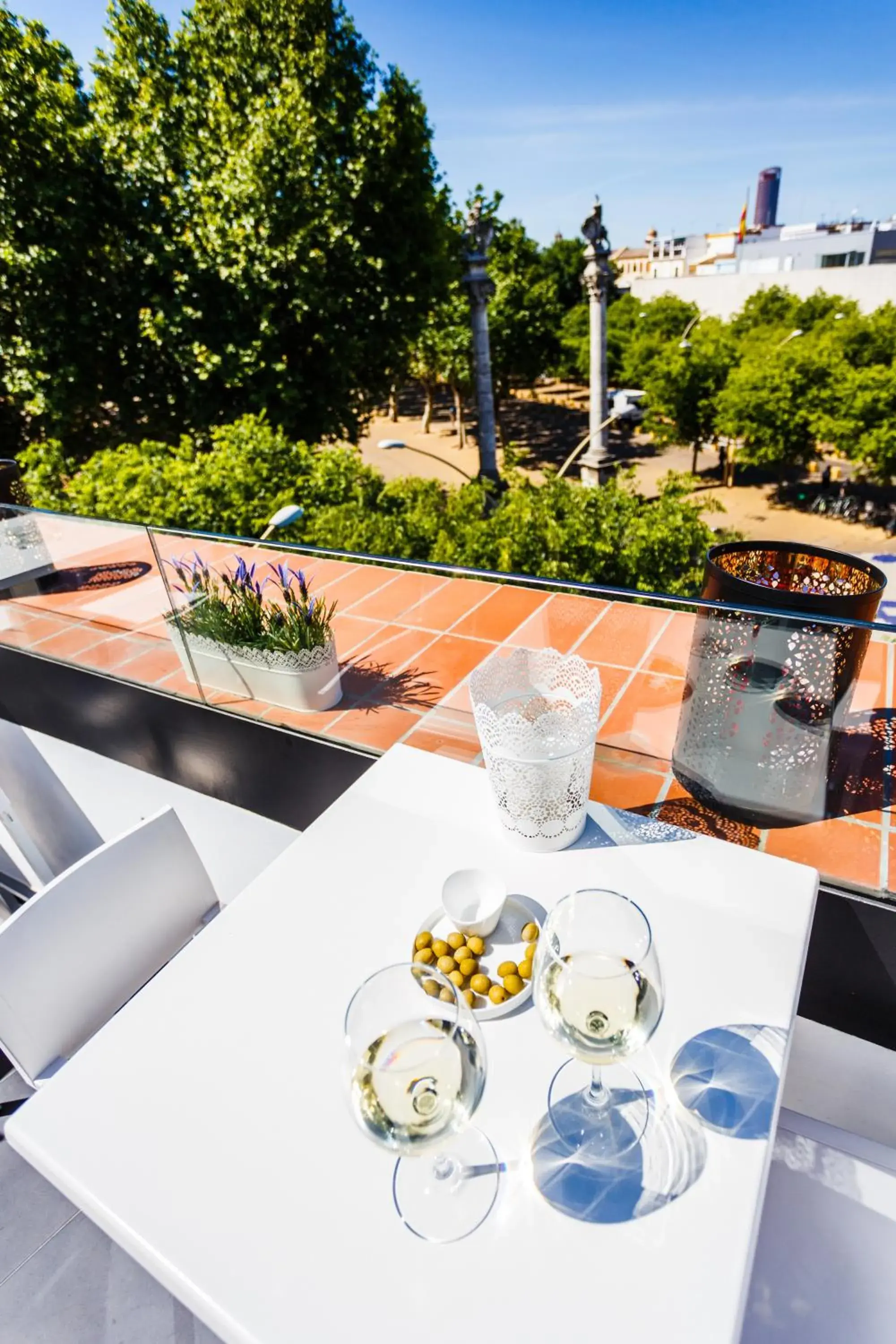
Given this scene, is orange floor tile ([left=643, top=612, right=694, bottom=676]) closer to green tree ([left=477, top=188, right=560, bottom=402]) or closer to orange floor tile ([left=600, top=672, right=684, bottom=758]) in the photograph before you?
orange floor tile ([left=600, top=672, right=684, bottom=758])

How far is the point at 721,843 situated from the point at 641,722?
0.80 meters

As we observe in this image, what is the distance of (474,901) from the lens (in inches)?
52.7

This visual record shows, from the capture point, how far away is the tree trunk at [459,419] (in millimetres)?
24672

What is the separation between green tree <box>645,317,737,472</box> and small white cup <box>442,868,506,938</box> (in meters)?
23.5

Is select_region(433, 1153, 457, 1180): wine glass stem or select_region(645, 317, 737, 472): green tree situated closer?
select_region(433, 1153, 457, 1180): wine glass stem

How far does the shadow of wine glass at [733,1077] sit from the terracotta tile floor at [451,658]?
792 mm

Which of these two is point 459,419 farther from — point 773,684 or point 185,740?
point 773,684

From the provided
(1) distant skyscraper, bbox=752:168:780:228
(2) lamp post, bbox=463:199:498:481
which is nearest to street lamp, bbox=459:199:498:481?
(2) lamp post, bbox=463:199:498:481

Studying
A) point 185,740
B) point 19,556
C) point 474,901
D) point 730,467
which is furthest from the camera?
point 730,467

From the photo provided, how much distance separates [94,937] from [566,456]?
26.9 m

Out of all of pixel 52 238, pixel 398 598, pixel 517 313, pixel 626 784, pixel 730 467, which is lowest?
pixel 730 467

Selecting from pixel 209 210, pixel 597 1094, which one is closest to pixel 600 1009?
pixel 597 1094

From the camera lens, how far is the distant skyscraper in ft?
337

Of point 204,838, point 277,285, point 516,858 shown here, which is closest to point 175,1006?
point 516,858
